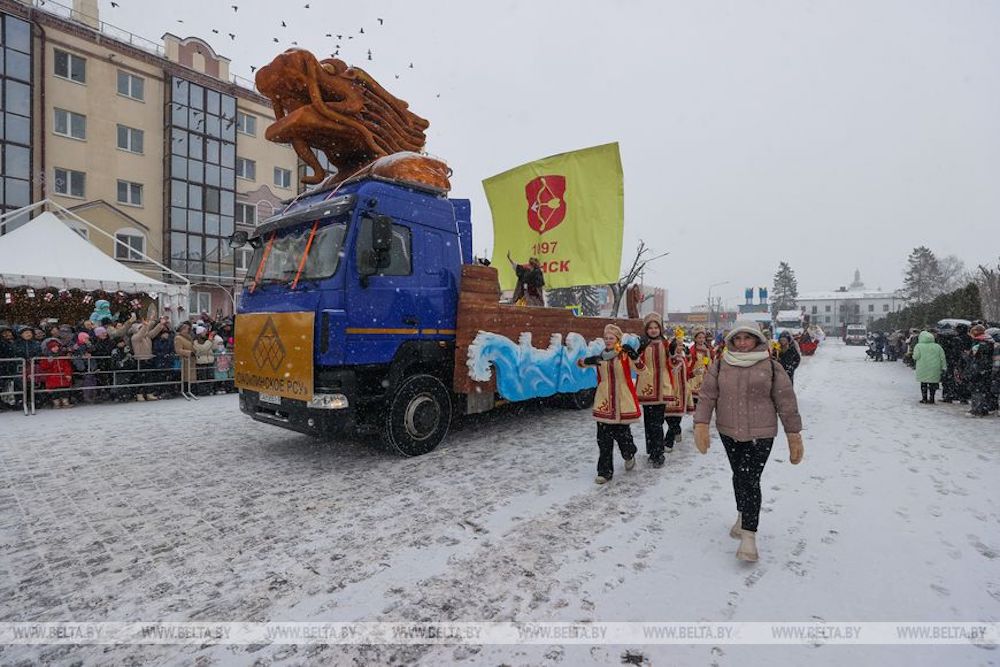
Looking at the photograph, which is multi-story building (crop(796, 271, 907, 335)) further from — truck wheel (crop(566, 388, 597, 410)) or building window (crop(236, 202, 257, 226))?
truck wheel (crop(566, 388, 597, 410))

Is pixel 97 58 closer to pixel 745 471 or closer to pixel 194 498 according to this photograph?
pixel 194 498

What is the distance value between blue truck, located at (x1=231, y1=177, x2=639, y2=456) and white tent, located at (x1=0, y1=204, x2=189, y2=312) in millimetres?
9055

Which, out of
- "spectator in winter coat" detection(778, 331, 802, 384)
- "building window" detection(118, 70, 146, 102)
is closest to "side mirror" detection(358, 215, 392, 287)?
"spectator in winter coat" detection(778, 331, 802, 384)

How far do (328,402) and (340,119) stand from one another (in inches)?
148

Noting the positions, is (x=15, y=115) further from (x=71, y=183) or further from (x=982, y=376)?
(x=982, y=376)

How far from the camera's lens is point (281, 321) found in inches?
206

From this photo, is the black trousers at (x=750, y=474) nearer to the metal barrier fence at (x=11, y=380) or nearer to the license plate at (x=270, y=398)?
the license plate at (x=270, y=398)

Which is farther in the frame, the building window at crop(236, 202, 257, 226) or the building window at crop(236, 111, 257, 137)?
the building window at crop(236, 111, 257, 137)

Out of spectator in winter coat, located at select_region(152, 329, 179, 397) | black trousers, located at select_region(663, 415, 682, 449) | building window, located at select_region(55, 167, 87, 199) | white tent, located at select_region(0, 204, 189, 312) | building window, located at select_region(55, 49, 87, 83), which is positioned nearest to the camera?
black trousers, located at select_region(663, 415, 682, 449)

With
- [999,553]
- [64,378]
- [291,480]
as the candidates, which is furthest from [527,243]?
[64,378]

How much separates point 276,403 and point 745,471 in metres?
4.72

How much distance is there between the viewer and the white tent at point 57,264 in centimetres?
1135

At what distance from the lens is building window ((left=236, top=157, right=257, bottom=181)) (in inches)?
1059

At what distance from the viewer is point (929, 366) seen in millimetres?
10562
